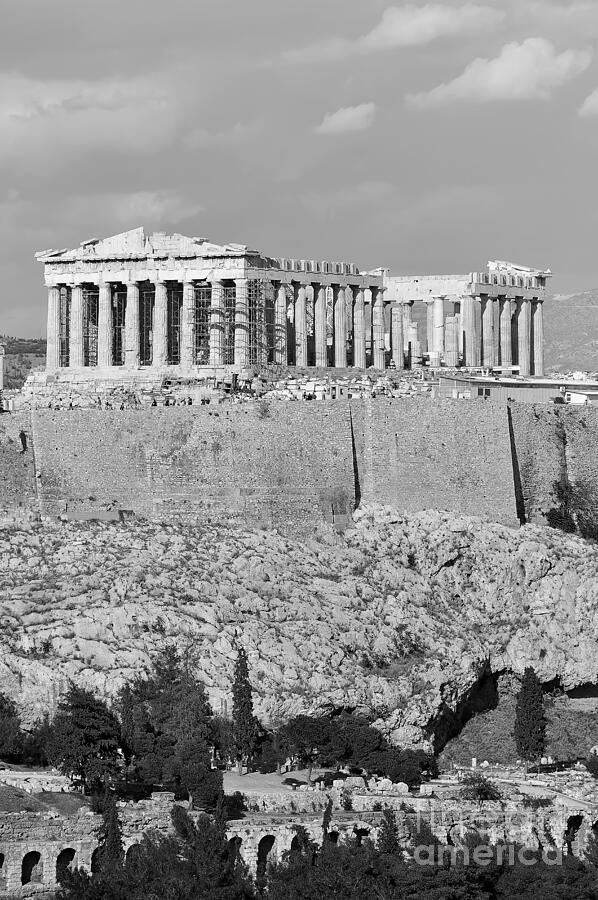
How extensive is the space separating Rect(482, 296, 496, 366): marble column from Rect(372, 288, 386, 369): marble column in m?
5.07

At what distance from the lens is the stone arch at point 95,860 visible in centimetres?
7638

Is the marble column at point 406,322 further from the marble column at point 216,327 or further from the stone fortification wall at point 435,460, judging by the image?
the stone fortification wall at point 435,460

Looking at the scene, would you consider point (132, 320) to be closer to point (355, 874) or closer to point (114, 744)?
point (114, 744)

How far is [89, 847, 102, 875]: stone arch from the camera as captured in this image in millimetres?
76375

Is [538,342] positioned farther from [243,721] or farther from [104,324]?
[243,721]

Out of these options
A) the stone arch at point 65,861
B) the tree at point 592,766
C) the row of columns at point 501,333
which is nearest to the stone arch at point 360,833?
the stone arch at point 65,861

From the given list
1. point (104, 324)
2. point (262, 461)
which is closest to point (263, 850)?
point (262, 461)

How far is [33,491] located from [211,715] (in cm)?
1721

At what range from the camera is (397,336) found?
125500 millimetres

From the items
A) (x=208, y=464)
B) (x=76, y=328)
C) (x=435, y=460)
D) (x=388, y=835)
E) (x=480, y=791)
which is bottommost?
(x=388, y=835)

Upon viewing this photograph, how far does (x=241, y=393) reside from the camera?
110000 millimetres

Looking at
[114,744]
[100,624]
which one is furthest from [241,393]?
[114,744]

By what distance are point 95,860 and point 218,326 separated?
42.2 metres

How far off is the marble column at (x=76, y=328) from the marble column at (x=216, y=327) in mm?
6252
